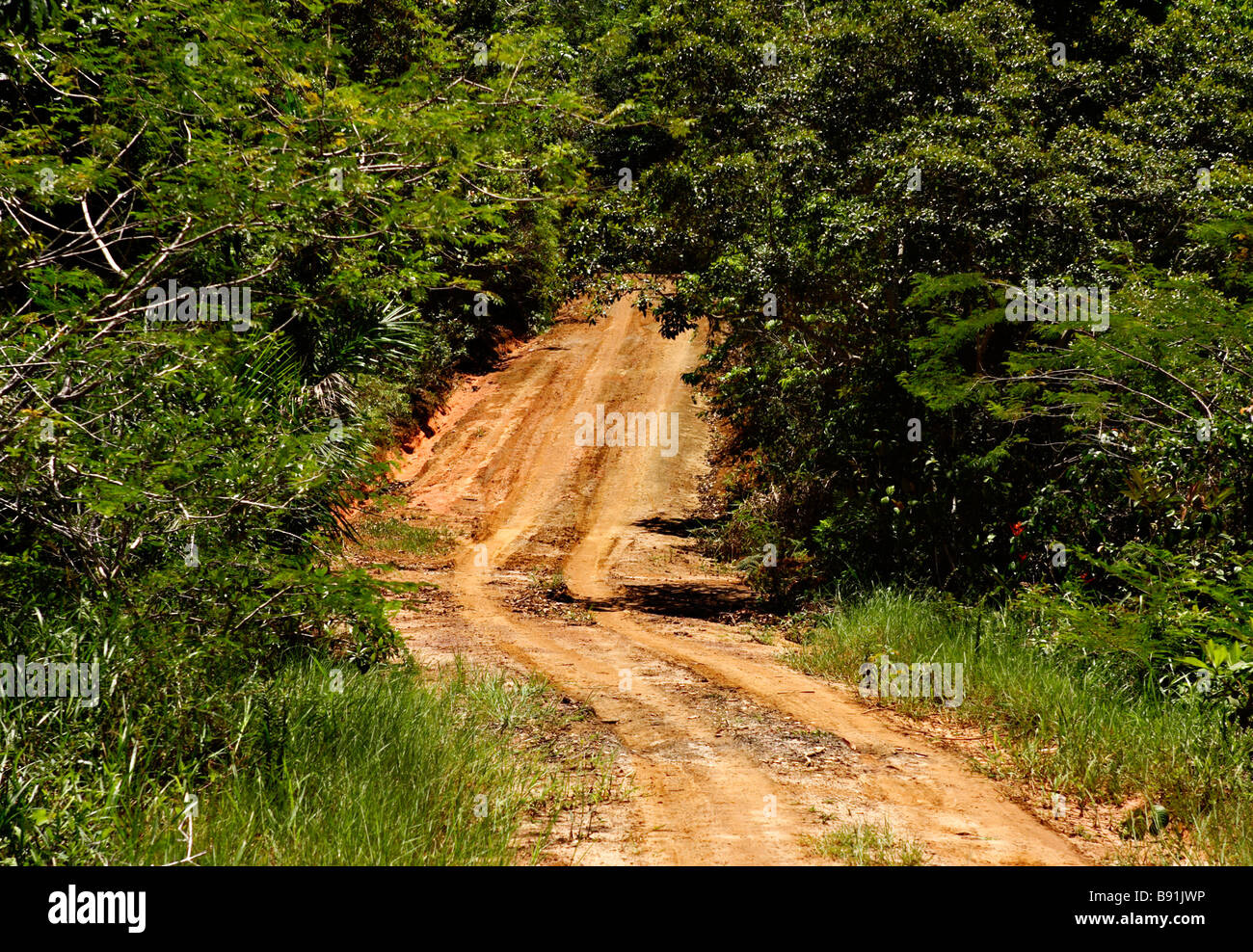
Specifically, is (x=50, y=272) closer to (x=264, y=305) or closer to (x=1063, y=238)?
(x=264, y=305)

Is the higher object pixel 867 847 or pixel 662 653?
pixel 867 847

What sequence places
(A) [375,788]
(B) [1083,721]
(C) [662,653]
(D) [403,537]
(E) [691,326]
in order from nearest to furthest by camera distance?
(A) [375,788] < (B) [1083,721] < (C) [662,653] < (E) [691,326] < (D) [403,537]

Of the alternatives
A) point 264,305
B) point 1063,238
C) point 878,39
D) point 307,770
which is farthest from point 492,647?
point 878,39

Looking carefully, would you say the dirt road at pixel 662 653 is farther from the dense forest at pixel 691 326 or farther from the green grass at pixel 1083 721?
the dense forest at pixel 691 326

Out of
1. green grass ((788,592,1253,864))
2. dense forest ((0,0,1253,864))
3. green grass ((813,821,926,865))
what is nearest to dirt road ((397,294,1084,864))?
green grass ((813,821,926,865))

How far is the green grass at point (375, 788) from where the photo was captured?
159 inches

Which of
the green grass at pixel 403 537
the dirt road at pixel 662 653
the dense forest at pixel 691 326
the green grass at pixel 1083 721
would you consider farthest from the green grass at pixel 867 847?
the green grass at pixel 403 537

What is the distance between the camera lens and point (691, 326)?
1530 cm

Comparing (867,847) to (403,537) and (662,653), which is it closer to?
(662,653)

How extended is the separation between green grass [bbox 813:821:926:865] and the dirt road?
12 cm

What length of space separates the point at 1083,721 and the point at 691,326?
33.2ft

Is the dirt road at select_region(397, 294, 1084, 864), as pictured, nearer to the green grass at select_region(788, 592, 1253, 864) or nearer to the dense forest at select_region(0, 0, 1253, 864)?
the green grass at select_region(788, 592, 1253, 864)

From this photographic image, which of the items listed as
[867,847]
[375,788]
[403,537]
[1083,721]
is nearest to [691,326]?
[403,537]

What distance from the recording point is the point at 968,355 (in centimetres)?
1140
